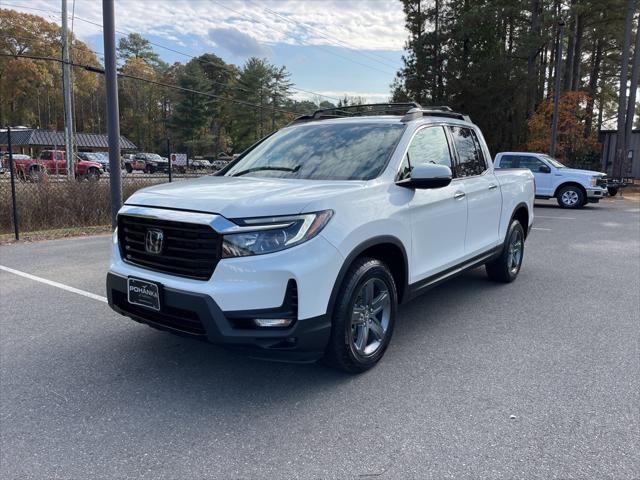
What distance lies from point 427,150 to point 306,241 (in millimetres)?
1932

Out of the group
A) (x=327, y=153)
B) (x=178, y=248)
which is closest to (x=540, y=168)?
(x=327, y=153)

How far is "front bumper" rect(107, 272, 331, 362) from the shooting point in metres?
2.95

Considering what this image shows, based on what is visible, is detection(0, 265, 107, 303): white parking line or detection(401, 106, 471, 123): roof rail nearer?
detection(401, 106, 471, 123): roof rail

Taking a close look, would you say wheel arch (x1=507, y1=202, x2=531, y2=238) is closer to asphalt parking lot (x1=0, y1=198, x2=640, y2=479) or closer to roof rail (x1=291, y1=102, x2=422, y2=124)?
asphalt parking lot (x1=0, y1=198, x2=640, y2=479)

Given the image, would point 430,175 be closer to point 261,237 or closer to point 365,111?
point 261,237

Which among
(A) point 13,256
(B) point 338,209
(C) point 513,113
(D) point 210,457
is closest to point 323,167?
(B) point 338,209

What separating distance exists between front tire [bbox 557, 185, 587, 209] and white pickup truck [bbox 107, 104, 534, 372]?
14324 mm

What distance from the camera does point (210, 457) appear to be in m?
2.62

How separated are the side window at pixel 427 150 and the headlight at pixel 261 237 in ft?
4.27

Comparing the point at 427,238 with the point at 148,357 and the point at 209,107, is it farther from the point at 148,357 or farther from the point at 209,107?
the point at 209,107

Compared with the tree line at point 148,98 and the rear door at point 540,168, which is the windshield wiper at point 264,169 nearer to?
the rear door at point 540,168

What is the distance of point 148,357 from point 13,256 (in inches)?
214

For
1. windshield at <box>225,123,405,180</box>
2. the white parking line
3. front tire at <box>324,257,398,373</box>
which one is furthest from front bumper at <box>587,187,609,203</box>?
the white parking line

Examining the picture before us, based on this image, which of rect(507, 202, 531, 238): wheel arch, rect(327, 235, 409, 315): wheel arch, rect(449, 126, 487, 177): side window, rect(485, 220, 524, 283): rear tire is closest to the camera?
rect(327, 235, 409, 315): wheel arch
